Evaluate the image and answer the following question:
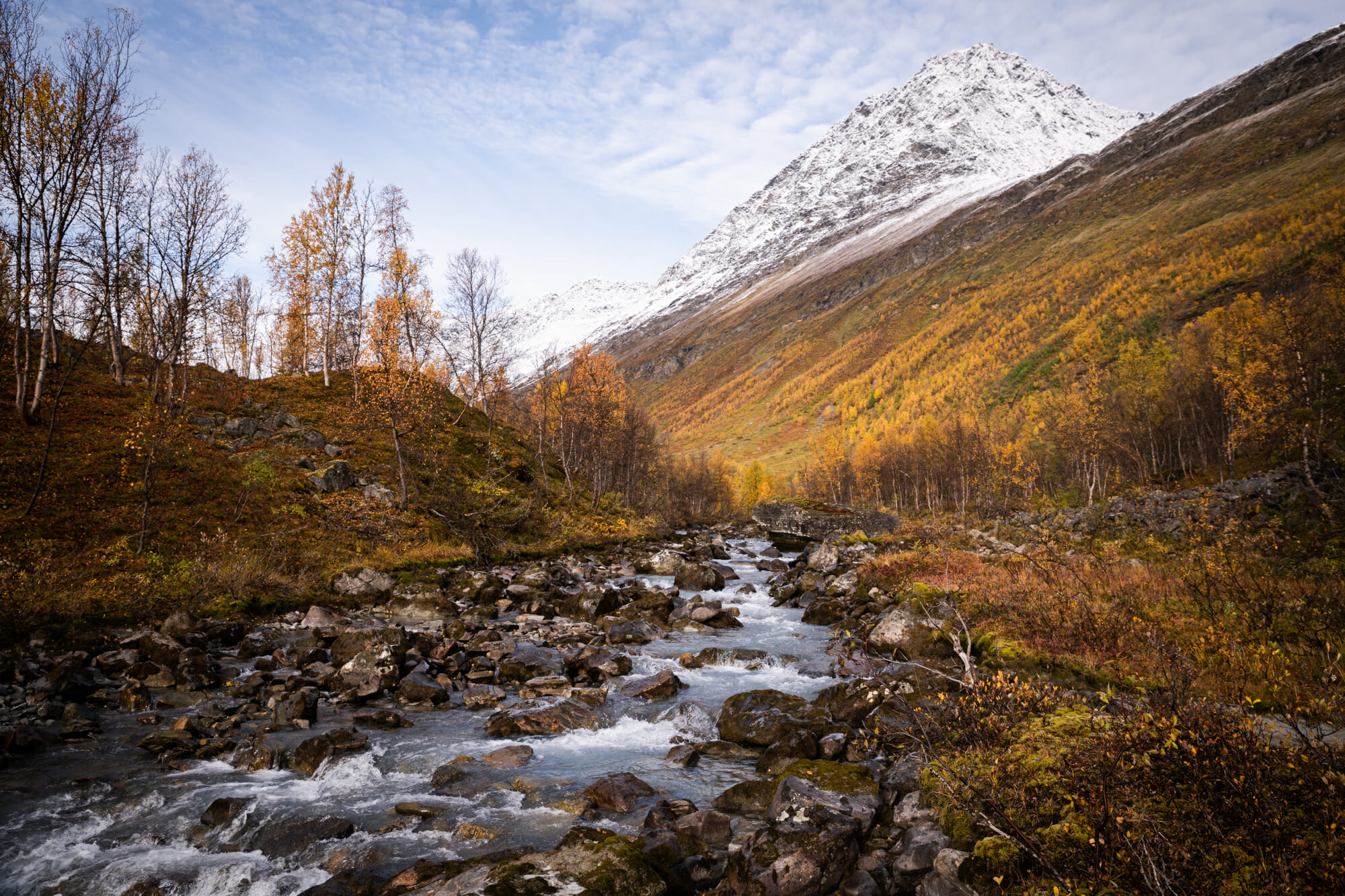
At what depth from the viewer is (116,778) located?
26.6ft

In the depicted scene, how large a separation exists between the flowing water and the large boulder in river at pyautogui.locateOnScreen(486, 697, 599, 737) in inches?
11.2

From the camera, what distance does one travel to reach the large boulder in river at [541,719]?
36.6ft

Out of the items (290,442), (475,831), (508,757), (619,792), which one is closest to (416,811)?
(475,831)

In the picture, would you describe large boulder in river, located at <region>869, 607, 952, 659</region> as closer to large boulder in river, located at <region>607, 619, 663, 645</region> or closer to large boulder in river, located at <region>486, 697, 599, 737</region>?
large boulder in river, located at <region>607, 619, 663, 645</region>

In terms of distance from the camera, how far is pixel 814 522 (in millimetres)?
54812

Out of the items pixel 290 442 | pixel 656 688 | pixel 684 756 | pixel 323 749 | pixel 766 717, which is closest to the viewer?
pixel 323 749

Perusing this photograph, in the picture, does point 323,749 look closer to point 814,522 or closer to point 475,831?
point 475,831

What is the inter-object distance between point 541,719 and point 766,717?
183 inches

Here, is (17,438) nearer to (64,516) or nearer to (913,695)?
(64,516)

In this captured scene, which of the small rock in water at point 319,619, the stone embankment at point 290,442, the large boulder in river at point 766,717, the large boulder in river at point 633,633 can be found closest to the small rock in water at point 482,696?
the large boulder in river at point 633,633

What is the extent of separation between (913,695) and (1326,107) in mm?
246862

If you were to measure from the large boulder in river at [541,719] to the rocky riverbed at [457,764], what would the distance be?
5cm

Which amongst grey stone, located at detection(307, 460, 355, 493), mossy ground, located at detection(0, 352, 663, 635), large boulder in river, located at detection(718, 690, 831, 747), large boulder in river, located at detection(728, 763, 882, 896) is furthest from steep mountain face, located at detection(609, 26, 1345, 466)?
grey stone, located at detection(307, 460, 355, 493)

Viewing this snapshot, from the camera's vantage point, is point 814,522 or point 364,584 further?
point 814,522
